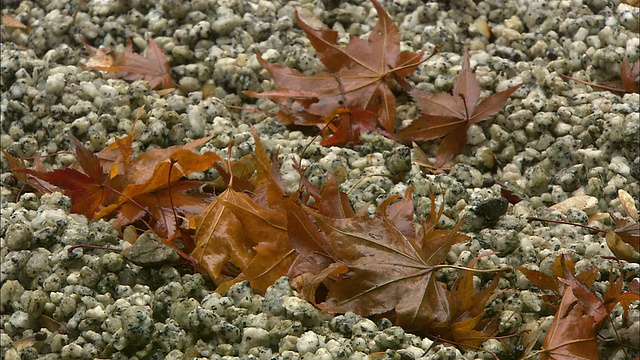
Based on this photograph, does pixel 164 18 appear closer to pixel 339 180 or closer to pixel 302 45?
pixel 302 45

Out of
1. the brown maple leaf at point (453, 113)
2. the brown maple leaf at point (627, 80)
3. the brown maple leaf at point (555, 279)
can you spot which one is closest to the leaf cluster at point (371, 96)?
the brown maple leaf at point (453, 113)

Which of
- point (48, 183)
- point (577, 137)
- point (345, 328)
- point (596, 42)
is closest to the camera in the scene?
point (345, 328)

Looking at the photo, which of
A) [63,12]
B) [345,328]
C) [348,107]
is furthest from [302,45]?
[345,328]

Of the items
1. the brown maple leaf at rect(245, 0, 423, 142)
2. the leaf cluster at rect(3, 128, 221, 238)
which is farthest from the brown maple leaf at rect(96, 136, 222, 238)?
the brown maple leaf at rect(245, 0, 423, 142)

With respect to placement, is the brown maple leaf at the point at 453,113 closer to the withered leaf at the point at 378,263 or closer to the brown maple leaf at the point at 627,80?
the brown maple leaf at the point at 627,80

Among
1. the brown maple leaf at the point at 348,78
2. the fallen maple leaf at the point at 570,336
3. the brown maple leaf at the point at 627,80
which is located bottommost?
the fallen maple leaf at the point at 570,336

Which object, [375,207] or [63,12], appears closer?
[375,207]

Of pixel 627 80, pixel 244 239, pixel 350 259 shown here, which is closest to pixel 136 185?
pixel 244 239
